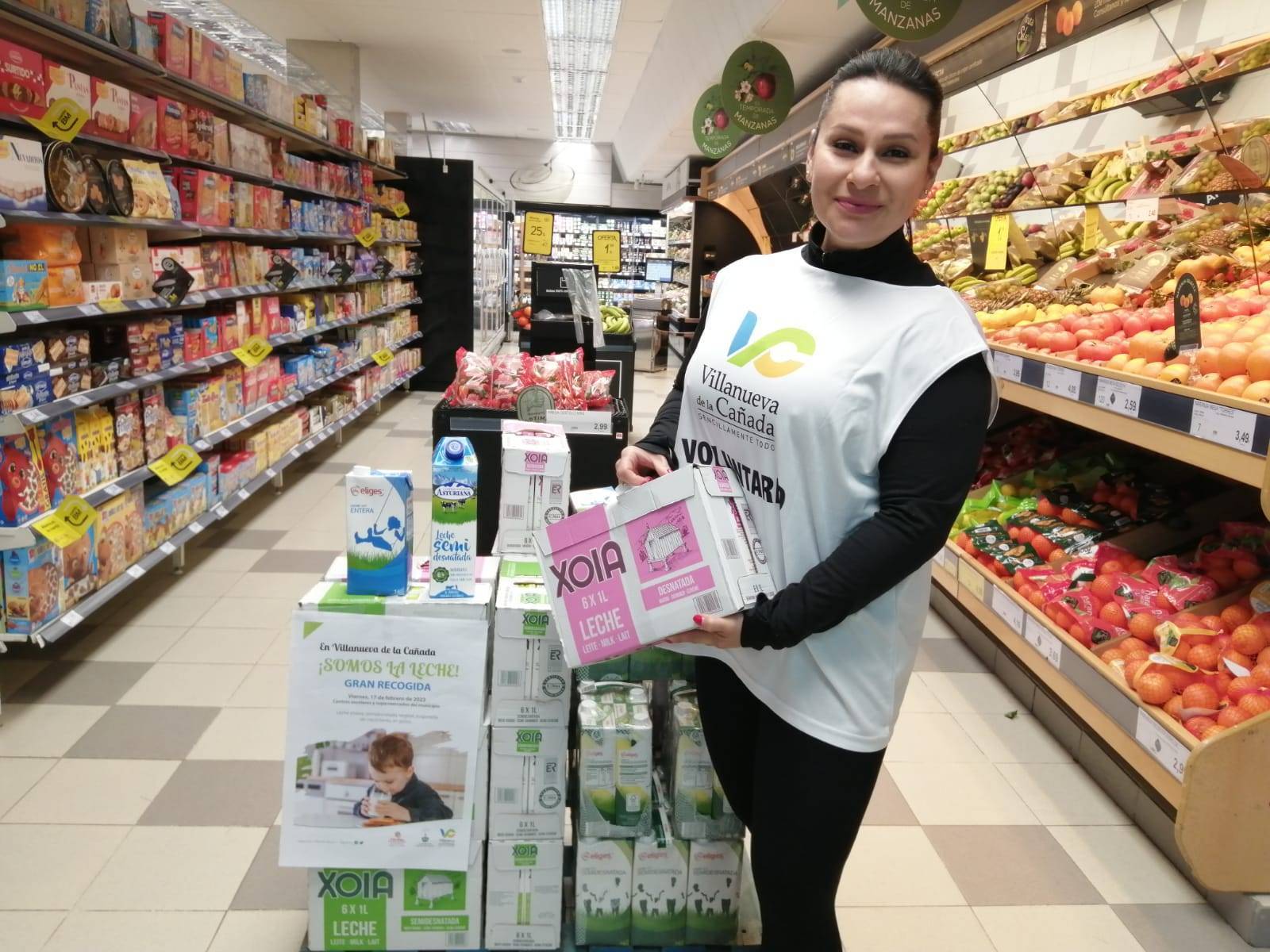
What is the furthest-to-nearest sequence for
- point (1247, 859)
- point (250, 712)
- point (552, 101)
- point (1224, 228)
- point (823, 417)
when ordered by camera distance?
1. point (552, 101)
2. point (1224, 228)
3. point (250, 712)
4. point (1247, 859)
5. point (823, 417)

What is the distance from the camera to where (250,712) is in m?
3.09

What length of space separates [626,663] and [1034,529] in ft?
7.31

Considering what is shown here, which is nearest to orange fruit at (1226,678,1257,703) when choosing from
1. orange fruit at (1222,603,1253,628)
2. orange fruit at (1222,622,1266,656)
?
orange fruit at (1222,622,1266,656)

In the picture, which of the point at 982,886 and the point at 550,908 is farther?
the point at 982,886

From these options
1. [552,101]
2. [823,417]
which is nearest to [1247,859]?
[823,417]

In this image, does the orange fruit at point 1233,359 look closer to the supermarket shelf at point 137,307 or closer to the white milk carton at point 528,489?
the white milk carton at point 528,489

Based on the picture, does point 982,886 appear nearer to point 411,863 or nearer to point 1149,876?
point 1149,876

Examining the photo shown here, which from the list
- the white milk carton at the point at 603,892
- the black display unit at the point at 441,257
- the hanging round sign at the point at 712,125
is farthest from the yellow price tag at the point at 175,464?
Result: the black display unit at the point at 441,257

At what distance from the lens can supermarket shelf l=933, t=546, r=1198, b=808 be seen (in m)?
2.40

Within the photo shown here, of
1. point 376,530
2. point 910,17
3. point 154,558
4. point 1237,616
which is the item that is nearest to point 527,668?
point 376,530

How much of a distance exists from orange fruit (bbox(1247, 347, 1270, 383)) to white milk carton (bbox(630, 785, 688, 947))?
1.78m

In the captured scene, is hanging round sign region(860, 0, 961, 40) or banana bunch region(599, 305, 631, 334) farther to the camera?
banana bunch region(599, 305, 631, 334)

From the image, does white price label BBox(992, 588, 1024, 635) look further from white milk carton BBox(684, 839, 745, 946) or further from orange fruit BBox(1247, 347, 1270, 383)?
white milk carton BBox(684, 839, 745, 946)

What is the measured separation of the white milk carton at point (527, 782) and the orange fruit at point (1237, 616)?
76.8 inches
